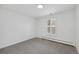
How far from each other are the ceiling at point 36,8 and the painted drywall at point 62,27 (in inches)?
2.2

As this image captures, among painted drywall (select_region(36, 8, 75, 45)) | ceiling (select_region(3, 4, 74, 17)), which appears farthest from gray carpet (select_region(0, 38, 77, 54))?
ceiling (select_region(3, 4, 74, 17))

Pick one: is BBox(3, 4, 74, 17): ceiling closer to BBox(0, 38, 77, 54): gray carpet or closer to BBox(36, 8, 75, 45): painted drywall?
BBox(36, 8, 75, 45): painted drywall

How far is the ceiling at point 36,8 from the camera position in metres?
0.70

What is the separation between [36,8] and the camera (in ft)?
2.46

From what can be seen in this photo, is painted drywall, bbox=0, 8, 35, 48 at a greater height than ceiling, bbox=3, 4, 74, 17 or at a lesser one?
lesser

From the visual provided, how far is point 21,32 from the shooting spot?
93 cm

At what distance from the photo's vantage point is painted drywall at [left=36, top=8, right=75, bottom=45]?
74cm

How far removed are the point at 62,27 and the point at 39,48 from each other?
38 centimetres

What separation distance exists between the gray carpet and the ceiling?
349mm

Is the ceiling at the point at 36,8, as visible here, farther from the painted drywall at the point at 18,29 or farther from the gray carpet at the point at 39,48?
the gray carpet at the point at 39,48

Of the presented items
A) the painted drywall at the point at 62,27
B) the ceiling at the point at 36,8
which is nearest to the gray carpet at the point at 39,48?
the painted drywall at the point at 62,27

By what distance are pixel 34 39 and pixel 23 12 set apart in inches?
15.0

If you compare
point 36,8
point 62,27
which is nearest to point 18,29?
point 36,8
